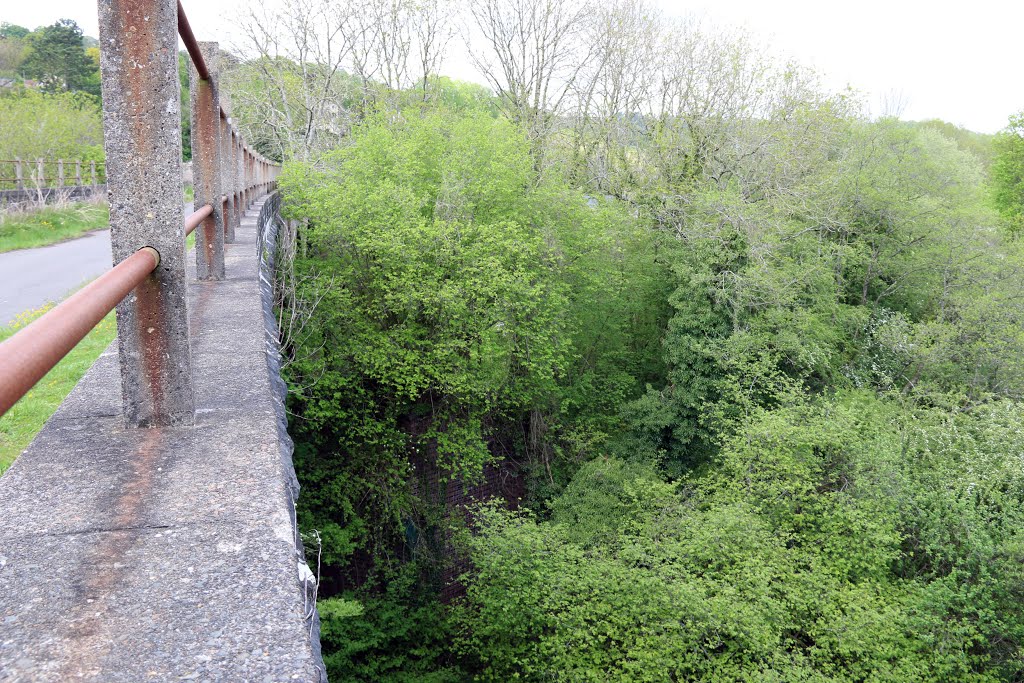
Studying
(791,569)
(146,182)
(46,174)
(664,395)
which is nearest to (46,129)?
(46,174)

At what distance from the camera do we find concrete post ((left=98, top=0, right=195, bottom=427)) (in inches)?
84.0

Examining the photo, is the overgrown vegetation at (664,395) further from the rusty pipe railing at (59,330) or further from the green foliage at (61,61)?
the green foliage at (61,61)

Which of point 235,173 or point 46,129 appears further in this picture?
point 46,129

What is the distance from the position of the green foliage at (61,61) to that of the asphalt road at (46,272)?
81.9ft

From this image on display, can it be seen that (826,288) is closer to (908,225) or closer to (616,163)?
(908,225)

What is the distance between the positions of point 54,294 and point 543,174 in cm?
1285

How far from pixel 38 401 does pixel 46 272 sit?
22.9 ft

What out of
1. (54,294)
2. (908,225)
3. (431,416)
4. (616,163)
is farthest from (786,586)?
(616,163)

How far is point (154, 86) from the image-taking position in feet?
7.16

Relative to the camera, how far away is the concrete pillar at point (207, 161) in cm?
451

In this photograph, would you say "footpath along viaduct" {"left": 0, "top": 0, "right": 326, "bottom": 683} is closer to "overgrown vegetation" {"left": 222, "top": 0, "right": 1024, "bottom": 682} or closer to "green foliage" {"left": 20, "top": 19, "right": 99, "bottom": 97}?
"overgrown vegetation" {"left": 222, "top": 0, "right": 1024, "bottom": 682}

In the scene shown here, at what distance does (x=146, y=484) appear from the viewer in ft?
6.49

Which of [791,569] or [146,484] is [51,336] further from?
[791,569]

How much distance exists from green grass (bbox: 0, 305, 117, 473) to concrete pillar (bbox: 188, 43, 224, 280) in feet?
3.64
